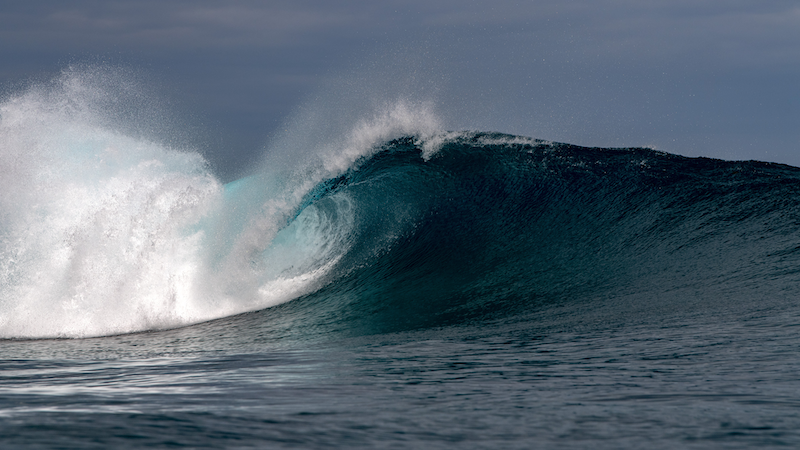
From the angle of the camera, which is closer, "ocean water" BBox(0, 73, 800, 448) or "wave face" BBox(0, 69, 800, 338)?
"ocean water" BBox(0, 73, 800, 448)

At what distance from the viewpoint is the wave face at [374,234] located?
7938 mm

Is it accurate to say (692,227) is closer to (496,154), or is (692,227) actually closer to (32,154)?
(496,154)

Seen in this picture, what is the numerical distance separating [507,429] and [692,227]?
7.37m

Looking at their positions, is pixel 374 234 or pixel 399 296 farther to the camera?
pixel 374 234

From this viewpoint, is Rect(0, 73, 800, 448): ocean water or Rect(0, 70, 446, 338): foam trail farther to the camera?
Rect(0, 70, 446, 338): foam trail

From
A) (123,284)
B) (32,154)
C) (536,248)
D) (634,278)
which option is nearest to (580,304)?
(634,278)

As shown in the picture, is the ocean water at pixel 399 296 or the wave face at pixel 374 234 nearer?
the ocean water at pixel 399 296

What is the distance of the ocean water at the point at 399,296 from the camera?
318 cm

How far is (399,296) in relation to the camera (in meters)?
8.56

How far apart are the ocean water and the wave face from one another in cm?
4

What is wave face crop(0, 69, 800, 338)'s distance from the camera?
26.0ft

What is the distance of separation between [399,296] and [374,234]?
247cm

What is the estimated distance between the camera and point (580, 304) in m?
7.15

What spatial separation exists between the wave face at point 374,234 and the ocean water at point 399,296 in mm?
41
